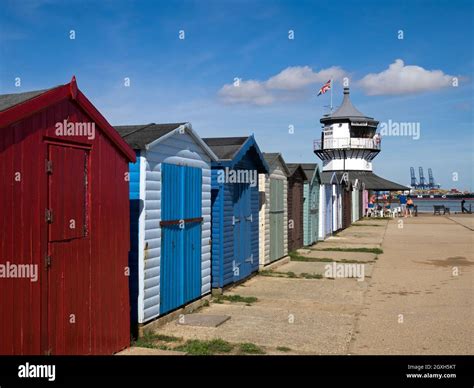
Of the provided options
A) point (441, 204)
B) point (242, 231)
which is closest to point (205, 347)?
point (242, 231)

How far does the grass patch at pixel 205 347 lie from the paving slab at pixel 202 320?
1.01m

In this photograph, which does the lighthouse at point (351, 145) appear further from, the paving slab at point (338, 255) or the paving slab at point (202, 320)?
the paving slab at point (202, 320)

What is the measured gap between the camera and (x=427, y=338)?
7730 mm

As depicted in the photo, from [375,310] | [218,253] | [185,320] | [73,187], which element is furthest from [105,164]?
[375,310]

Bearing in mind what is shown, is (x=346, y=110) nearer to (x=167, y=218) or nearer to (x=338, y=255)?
(x=338, y=255)

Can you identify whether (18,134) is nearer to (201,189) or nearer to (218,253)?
(201,189)

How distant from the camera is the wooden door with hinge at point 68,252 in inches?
206

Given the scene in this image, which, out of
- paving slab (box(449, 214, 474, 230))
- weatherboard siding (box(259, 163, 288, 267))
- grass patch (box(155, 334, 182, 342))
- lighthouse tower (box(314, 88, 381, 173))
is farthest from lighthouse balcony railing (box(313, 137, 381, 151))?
grass patch (box(155, 334, 182, 342))

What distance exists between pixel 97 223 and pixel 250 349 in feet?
8.54

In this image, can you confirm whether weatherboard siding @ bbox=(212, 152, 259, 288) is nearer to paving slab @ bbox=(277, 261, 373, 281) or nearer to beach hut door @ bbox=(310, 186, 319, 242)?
paving slab @ bbox=(277, 261, 373, 281)

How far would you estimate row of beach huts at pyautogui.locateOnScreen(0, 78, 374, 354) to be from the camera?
484 cm

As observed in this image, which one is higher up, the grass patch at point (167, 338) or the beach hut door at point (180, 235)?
the beach hut door at point (180, 235)

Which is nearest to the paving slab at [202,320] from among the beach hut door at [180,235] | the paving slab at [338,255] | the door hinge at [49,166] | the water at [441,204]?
the beach hut door at [180,235]

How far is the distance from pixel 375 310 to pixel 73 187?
6.33 meters
